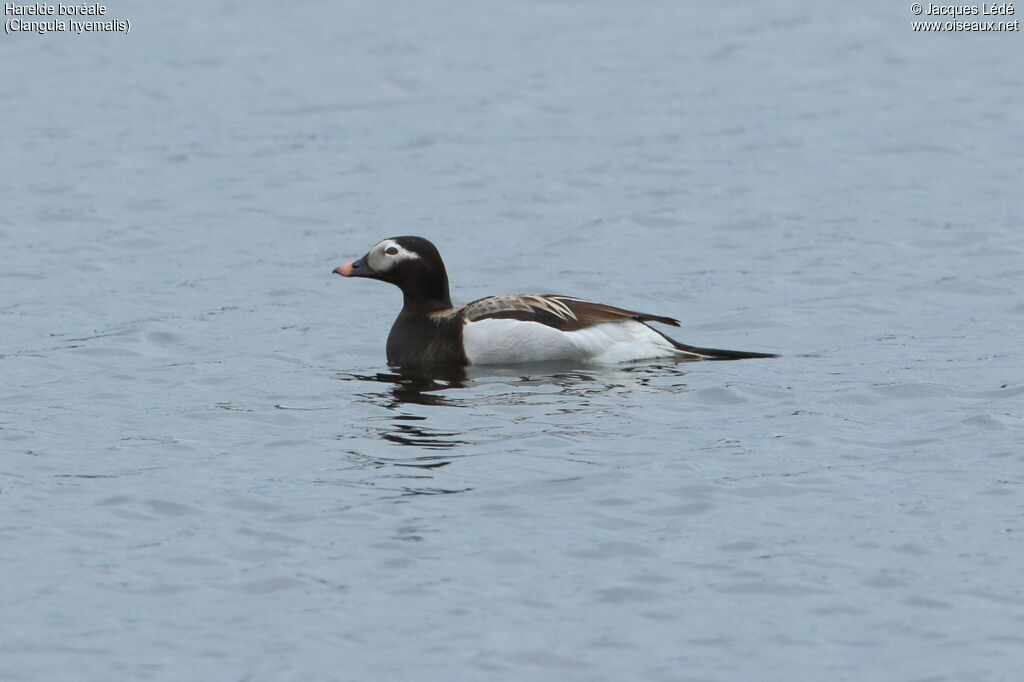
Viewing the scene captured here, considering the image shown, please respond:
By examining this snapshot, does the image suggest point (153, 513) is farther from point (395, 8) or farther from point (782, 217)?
point (395, 8)

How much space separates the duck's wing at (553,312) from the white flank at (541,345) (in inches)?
2.5

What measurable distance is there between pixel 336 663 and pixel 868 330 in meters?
7.90

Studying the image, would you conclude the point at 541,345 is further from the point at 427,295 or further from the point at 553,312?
the point at 427,295

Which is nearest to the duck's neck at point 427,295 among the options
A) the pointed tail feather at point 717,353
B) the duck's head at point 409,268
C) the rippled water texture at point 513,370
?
the duck's head at point 409,268

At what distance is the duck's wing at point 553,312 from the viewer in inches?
536

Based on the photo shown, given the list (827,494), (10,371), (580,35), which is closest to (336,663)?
(827,494)

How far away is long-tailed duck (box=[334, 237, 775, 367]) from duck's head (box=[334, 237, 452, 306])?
0.20 feet

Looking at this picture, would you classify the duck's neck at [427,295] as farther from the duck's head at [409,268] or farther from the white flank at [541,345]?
the white flank at [541,345]

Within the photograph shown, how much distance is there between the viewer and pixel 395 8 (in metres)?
30.8

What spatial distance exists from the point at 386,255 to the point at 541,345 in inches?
63.3

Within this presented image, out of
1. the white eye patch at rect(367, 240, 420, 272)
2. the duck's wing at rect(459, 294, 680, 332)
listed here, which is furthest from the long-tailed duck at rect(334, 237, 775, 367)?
the white eye patch at rect(367, 240, 420, 272)

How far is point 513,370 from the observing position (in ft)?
43.9

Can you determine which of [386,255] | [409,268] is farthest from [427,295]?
[386,255]

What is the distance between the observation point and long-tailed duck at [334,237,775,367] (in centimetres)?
1352
